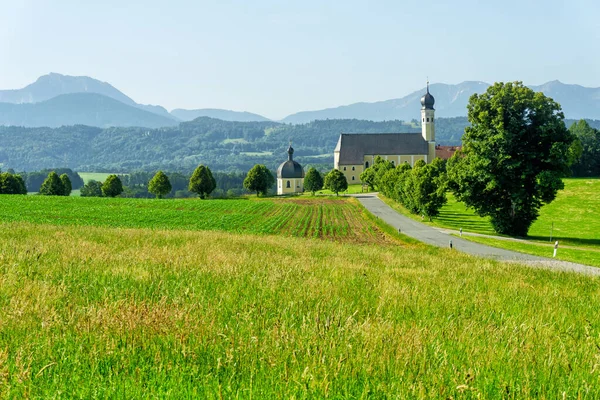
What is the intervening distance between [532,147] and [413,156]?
355 ft

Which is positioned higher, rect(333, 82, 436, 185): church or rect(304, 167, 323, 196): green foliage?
rect(333, 82, 436, 185): church

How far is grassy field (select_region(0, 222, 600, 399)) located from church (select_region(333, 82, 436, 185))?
448 ft

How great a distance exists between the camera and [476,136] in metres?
39.1

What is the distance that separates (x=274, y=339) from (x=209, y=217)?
5398 centimetres

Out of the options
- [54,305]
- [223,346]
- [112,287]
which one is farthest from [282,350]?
[112,287]

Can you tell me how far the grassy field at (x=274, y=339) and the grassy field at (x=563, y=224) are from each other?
24.8 meters

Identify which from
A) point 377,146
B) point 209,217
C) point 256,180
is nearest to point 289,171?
point 256,180

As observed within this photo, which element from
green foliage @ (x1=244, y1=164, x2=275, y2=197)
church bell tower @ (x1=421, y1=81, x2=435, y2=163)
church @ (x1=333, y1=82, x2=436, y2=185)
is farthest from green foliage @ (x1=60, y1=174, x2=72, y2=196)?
church bell tower @ (x1=421, y1=81, x2=435, y2=163)

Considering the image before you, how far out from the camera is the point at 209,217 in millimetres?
57344

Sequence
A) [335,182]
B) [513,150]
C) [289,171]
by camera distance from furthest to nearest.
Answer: [289,171]
[335,182]
[513,150]

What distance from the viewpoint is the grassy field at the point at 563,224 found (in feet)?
107

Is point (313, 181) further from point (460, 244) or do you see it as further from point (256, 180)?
point (460, 244)

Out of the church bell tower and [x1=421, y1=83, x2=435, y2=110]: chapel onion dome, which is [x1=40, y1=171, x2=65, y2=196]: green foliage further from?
[x1=421, y1=83, x2=435, y2=110]: chapel onion dome

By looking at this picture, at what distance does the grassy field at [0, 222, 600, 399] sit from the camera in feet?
11.9
